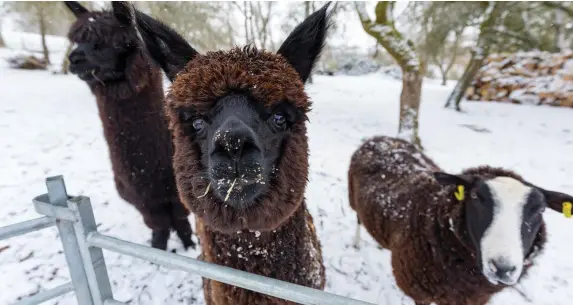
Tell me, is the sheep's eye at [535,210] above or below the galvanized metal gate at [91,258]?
below

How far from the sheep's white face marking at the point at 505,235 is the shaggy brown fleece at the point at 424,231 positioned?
22 cm

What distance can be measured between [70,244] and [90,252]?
119 millimetres

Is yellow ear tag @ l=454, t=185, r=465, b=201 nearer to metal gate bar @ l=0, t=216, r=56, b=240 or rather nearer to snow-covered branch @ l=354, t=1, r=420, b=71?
Answer: metal gate bar @ l=0, t=216, r=56, b=240

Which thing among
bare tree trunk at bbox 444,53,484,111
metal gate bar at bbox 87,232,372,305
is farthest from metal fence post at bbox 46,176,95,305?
Result: bare tree trunk at bbox 444,53,484,111

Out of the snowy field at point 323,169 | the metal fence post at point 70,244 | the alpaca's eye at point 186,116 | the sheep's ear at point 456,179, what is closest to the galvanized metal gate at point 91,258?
the metal fence post at point 70,244

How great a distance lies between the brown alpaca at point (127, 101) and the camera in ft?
8.80

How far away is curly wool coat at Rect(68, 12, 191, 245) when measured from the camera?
271 centimetres

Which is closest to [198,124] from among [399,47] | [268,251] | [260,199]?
[260,199]

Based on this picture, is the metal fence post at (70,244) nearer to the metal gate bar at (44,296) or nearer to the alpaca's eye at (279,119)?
the metal gate bar at (44,296)

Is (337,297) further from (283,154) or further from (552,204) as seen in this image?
(552,204)

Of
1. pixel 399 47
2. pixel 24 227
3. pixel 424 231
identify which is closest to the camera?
pixel 24 227

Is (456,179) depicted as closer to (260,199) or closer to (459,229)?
(459,229)

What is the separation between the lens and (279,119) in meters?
1.39

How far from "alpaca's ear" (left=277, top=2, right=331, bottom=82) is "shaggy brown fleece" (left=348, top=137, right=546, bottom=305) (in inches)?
67.9
